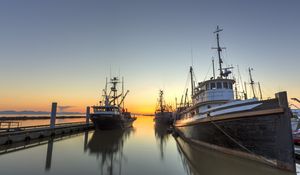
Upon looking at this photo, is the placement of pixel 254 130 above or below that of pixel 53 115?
below

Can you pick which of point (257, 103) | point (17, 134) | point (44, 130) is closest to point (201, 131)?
point (257, 103)

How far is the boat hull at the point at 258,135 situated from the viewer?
10289 millimetres

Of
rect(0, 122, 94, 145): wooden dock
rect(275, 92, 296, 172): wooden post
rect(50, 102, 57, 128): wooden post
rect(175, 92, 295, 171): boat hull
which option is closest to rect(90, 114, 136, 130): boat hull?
rect(0, 122, 94, 145): wooden dock

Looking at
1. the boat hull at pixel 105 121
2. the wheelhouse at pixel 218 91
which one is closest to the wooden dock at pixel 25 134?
the boat hull at pixel 105 121

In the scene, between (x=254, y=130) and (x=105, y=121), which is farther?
(x=105, y=121)

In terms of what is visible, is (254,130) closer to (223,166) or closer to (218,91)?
(223,166)

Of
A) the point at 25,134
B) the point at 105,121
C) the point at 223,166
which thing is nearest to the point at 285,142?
the point at 223,166

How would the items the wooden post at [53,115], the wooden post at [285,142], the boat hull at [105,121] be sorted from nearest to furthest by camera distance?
the wooden post at [285,142], the wooden post at [53,115], the boat hull at [105,121]

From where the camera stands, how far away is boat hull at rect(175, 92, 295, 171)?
10.3 m

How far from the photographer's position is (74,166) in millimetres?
12023

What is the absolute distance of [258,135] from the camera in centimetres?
1136

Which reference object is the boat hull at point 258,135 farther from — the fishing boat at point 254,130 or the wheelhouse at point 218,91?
the wheelhouse at point 218,91

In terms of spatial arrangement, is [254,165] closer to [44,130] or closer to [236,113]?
[236,113]

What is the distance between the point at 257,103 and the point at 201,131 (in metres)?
6.16
